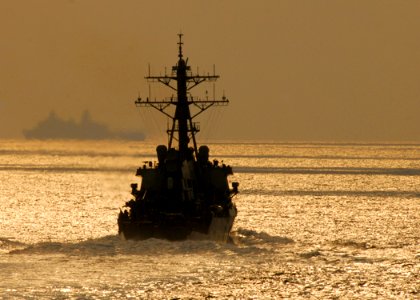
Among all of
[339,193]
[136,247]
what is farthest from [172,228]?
[339,193]

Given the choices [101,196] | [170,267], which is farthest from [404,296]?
[101,196]

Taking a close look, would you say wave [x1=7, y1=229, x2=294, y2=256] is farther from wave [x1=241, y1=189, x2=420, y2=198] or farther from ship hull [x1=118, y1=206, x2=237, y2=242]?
wave [x1=241, y1=189, x2=420, y2=198]

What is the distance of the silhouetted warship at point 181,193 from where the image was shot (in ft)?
182

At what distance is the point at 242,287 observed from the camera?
45094 mm

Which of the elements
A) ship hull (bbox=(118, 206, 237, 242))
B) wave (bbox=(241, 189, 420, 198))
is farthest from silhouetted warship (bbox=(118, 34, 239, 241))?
wave (bbox=(241, 189, 420, 198))

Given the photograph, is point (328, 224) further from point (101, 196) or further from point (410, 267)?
point (101, 196)

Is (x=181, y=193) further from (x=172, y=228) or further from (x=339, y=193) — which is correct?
(x=339, y=193)

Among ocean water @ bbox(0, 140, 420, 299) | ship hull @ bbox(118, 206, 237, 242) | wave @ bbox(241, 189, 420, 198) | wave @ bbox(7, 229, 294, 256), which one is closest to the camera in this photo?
ocean water @ bbox(0, 140, 420, 299)

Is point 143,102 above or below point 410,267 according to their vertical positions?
above

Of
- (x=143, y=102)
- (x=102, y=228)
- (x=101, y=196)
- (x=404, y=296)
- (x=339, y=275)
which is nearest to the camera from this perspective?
(x=404, y=296)

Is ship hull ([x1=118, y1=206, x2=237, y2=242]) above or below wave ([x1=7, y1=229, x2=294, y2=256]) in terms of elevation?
above

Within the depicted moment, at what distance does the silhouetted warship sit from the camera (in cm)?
5550

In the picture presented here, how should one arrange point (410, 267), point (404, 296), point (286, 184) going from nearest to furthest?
point (404, 296)
point (410, 267)
point (286, 184)

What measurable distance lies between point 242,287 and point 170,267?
20.3 feet
